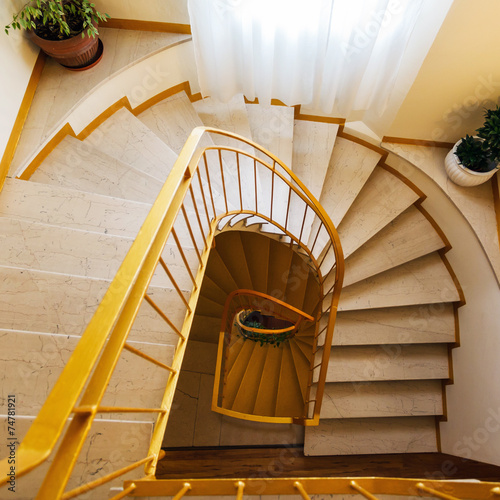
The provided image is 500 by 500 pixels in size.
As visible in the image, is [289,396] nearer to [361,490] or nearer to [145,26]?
[361,490]

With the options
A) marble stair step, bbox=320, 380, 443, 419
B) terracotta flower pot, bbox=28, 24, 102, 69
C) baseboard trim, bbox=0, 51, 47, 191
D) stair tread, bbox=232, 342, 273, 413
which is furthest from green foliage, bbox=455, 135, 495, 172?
baseboard trim, bbox=0, 51, 47, 191

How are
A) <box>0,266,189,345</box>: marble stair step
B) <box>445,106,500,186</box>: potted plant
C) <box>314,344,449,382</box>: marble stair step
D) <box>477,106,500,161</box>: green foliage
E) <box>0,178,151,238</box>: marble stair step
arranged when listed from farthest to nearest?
<box>314,344,449,382</box>: marble stair step < <box>445,106,500,186</box>: potted plant < <box>477,106,500,161</box>: green foliage < <box>0,178,151,238</box>: marble stair step < <box>0,266,189,345</box>: marble stair step

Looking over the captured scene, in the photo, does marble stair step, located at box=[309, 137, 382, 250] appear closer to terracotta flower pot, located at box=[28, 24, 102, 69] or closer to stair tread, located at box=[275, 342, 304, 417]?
stair tread, located at box=[275, 342, 304, 417]

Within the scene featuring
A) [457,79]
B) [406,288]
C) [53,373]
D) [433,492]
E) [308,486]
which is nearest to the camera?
[433,492]

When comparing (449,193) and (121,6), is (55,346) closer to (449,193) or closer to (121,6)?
(121,6)

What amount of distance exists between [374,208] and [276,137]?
4.29ft

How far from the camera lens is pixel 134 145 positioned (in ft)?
10.5

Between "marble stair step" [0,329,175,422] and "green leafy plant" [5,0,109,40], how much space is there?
226 cm

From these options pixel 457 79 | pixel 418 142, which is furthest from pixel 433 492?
pixel 418 142

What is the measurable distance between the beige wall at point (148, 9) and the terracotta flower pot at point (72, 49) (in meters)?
0.48

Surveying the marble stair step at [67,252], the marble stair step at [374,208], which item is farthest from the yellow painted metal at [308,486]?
the marble stair step at [374,208]

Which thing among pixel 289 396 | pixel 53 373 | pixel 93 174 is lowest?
pixel 53 373

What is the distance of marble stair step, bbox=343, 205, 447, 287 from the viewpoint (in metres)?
3.69

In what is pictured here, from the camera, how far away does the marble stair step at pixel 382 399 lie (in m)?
3.56
